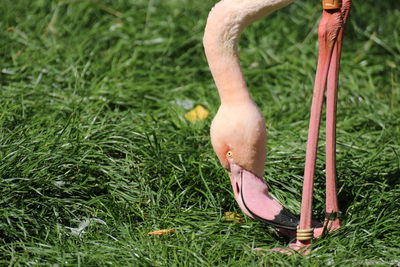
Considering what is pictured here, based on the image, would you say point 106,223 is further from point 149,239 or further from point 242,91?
point 242,91

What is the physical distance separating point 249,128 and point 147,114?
4.68 ft

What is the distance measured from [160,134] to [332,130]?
48.8 inches

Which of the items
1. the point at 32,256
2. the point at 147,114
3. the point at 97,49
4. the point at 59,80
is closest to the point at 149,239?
the point at 32,256

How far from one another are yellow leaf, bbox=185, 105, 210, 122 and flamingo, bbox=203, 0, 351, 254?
53.2 inches

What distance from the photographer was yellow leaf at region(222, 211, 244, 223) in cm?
350

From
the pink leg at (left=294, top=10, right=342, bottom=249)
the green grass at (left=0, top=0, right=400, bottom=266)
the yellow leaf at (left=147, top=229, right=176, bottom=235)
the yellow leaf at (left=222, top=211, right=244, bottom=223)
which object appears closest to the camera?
the pink leg at (left=294, top=10, right=342, bottom=249)

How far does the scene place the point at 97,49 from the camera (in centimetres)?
519

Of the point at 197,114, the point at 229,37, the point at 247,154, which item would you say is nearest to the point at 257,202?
the point at 247,154

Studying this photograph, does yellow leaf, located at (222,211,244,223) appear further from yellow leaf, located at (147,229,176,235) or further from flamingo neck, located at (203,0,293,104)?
flamingo neck, located at (203,0,293,104)

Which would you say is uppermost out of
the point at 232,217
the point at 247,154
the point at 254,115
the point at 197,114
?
the point at 254,115

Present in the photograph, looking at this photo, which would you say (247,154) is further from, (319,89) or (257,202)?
(319,89)

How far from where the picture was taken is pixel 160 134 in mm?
4102

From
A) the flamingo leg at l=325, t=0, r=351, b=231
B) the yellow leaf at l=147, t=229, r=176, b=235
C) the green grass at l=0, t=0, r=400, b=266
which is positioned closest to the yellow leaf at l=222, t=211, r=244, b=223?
the green grass at l=0, t=0, r=400, b=266

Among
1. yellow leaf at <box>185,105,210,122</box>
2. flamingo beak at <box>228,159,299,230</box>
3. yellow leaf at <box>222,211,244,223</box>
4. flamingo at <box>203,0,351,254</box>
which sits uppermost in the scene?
flamingo at <box>203,0,351,254</box>
